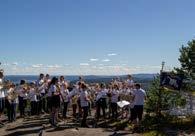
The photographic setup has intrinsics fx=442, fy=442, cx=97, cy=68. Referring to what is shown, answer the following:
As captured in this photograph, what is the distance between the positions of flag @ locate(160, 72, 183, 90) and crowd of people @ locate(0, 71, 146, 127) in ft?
5.32

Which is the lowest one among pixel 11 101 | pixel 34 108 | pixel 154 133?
pixel 154 133

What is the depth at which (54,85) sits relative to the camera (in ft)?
65.1

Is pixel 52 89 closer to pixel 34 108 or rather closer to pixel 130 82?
pixel 34 108

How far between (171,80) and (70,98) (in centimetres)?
544

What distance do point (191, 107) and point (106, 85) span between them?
5033mm

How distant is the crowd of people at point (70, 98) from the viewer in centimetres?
2028

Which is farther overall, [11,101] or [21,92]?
[21,92]

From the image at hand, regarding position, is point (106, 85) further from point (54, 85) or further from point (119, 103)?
point (54, 85)

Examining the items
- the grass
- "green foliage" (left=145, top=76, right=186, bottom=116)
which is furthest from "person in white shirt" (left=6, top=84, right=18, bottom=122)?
"green foliage" (left=145, top=76, right=186, bottom=116)

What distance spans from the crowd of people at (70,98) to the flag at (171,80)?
1.62m

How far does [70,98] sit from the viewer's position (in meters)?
23.5

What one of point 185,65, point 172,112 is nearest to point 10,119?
point 172,112

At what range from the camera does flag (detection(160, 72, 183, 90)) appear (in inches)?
922

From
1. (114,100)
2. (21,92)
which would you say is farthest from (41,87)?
(114,100)
